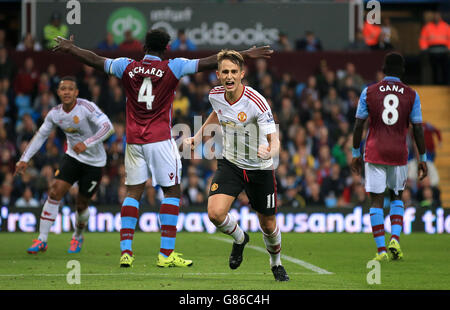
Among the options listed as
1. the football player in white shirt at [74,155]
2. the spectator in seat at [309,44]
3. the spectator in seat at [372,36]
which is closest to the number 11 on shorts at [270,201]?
the football player in white shirt at [74,155]

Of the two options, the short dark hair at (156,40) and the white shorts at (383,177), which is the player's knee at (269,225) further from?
the white shorts at (383,177)

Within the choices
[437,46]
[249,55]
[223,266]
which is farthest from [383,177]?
[437,46]

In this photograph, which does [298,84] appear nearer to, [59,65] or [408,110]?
[59,65]

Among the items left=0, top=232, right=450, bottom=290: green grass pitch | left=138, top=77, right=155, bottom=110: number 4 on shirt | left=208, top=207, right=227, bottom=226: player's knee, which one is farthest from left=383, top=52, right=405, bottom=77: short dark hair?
left=208, top=207, right=227, bottom=226: player's knee

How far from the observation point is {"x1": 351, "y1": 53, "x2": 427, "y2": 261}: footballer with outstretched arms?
10.8 meters

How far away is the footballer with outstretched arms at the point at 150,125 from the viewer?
376 inches

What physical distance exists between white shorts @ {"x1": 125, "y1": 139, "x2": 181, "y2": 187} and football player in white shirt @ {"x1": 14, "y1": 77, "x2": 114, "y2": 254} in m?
1.89

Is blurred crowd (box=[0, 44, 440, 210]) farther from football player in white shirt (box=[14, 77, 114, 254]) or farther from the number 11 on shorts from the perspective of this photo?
the number 11 on shorts

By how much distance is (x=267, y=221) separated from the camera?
8547 mm

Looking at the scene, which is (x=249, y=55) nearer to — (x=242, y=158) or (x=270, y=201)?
(x=242, y=158)

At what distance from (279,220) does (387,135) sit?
565 cm

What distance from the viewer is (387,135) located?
1089 centimetres

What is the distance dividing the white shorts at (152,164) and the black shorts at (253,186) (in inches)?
47.2

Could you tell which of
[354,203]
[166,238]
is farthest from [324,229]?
[166,238]
